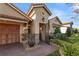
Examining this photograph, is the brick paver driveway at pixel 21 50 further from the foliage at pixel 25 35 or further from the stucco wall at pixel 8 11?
the stucco wall at pixel 8 11

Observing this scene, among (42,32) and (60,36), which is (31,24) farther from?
(60,36)

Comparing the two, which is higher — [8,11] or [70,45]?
[8,11]

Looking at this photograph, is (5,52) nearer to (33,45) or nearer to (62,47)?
(33,45)

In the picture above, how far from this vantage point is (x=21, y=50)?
4.31m

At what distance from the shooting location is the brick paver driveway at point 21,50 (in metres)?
4.22

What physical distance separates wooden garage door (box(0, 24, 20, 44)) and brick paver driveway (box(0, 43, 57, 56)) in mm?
168

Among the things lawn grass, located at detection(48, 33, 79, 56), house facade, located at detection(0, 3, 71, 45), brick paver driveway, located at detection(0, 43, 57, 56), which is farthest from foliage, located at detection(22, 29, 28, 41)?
lawn grass, located at detection(48, 33, 79, 56)

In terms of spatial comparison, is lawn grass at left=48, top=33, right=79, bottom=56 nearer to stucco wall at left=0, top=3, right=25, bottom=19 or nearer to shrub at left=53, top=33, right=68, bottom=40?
shrub at left=53, top=33, right=68, bottom=40

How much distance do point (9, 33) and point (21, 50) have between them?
1.99 ft

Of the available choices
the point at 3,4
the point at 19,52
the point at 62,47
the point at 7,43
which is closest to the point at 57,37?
the point at 62,47

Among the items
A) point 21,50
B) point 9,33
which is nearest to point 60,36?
point 21,50

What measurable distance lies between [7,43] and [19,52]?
417 mm

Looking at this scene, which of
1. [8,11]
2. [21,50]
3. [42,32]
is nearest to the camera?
[21,50]

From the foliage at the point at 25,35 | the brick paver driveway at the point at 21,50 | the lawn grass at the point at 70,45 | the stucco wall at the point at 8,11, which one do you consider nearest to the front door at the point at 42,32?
the brick paver driveway at the point at 21,50
